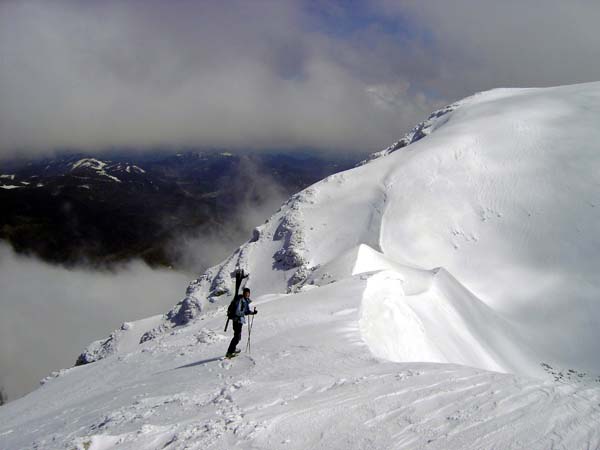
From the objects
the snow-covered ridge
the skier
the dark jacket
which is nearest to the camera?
the skier

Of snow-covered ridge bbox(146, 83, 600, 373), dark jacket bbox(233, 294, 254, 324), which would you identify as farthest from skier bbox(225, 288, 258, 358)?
snow-covered ridge bbox(146, 83, 600, 373)

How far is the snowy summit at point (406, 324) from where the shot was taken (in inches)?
293

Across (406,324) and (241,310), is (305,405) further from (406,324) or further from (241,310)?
(406,324)

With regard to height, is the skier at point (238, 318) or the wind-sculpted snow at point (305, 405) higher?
the skier at point (238, 318)

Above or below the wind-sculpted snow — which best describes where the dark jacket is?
above

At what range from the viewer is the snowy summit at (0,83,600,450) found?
7430 millimetres

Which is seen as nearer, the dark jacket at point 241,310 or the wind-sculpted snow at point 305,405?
the wind-sculpted snow at point 305,405

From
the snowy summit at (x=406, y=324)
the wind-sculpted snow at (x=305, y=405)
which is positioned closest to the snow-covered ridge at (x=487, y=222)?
the snowy summit at (x=406, y=324)

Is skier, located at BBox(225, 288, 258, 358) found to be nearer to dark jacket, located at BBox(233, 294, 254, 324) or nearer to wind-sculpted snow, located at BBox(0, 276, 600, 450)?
dark jacket, located at BBox(233, 294, 254, 324)

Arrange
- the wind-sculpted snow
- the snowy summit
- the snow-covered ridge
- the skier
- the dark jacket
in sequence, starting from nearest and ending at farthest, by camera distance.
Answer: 1. the wind-sculpted snow
2. the snowy summit
3. the skier
4. the dark jacket
5. the snow-covered ridge

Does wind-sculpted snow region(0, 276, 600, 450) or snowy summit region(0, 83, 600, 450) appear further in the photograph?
snowy summit region(0, 83, 600, 450)

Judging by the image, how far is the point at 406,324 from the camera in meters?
17.6

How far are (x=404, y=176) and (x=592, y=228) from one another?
17.9 m

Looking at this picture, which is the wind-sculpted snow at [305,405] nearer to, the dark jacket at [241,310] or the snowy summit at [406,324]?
the snowy summit at [406,324]
